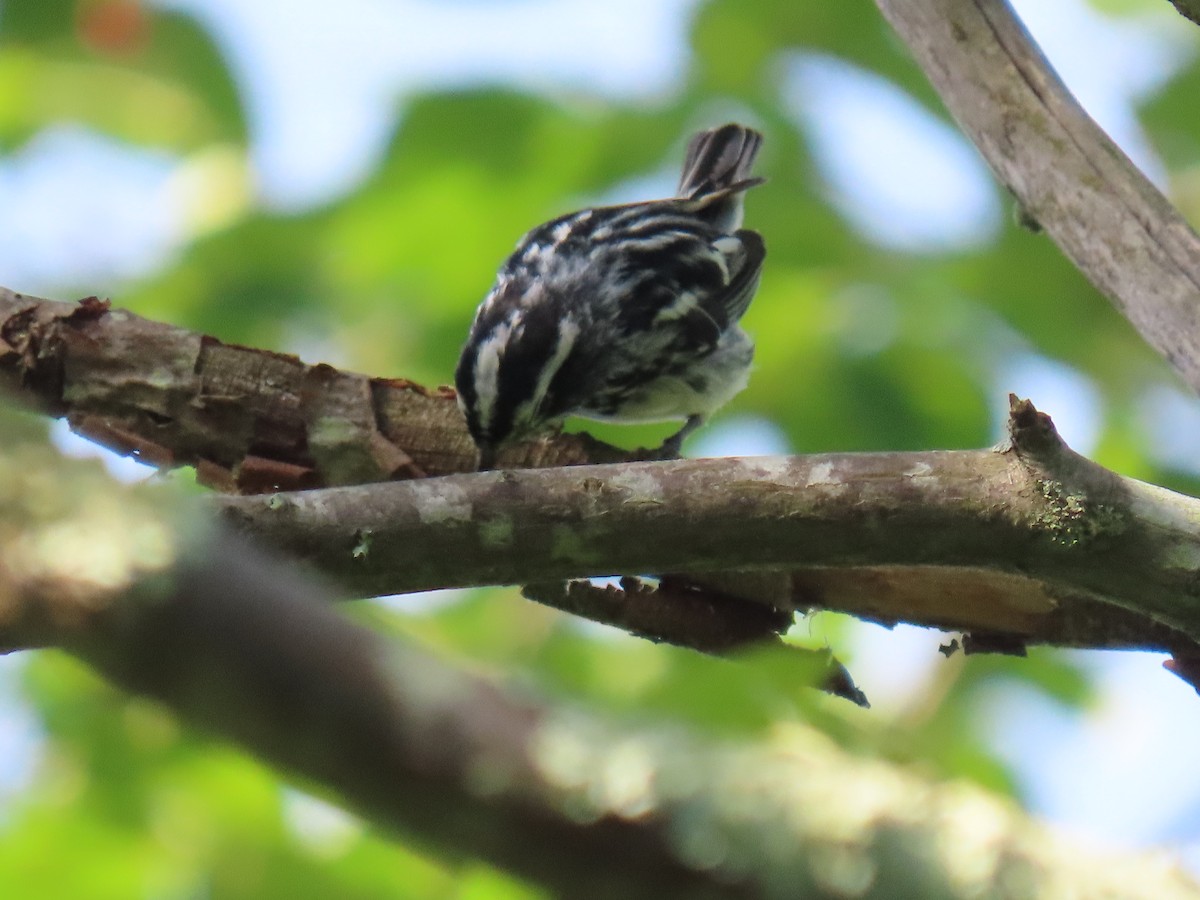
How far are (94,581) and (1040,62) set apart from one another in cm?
403

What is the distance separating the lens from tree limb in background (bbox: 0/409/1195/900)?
0.96m

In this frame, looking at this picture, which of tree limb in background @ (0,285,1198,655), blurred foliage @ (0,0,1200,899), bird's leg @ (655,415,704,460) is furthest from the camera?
blurred foliage @ (0,0,1200,899)

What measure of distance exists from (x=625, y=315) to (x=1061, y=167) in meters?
→ 2.95

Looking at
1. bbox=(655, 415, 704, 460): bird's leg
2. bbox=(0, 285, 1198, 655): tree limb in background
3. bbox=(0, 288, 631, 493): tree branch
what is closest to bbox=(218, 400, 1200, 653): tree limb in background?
bbox=(0, 285, 1198, 655): tree limb in background

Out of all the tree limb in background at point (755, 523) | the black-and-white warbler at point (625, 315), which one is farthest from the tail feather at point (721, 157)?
the tree limb in background at point (755, 523)

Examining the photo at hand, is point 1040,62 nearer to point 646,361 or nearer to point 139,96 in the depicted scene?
point 646,361

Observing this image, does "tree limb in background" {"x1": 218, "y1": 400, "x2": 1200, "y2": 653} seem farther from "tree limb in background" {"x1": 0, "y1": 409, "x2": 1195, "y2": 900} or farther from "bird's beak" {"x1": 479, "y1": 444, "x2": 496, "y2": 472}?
"tree limb in background" {"x1": 0, "y1": 409, "x2": 1195, "y2": 900}

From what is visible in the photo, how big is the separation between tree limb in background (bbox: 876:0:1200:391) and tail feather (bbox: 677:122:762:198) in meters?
3.36

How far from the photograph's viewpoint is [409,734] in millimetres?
1032

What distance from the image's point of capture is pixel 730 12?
8195mm

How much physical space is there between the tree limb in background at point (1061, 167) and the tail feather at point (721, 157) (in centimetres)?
336

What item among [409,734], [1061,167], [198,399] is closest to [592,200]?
[198,399]

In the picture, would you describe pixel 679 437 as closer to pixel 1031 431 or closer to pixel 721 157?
pixel 721 157

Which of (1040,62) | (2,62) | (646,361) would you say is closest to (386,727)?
(1040,62)
